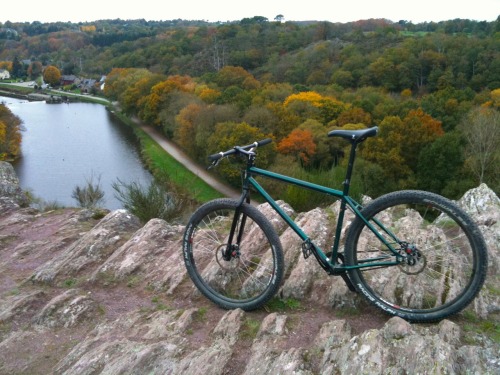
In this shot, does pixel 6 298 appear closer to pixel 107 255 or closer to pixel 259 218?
pixel 107 255

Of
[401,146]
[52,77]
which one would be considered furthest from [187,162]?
[52,77]

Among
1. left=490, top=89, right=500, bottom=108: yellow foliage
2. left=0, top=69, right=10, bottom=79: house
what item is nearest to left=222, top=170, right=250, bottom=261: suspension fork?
left=490, top=89, right=500, bottom=108: yellow foliage

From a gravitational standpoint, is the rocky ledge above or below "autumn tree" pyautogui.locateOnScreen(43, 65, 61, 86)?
above

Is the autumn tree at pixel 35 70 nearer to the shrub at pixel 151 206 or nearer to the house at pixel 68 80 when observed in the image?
the house at pixel 68 80

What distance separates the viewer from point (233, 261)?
5.19 m

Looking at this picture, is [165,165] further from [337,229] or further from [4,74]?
[4,74]

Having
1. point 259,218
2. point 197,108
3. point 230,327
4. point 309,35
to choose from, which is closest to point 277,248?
point 259,218

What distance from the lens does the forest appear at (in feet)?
88.4

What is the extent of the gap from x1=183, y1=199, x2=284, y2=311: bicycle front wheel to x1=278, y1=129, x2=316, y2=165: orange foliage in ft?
90.2

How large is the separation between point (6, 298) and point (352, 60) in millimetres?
68527

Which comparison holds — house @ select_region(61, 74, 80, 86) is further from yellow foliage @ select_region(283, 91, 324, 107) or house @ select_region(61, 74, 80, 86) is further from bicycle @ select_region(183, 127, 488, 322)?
bicycle @ select_region(183, 127, 488, 322)

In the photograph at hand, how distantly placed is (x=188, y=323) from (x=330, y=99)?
43.1 metres

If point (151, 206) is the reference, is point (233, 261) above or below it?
above

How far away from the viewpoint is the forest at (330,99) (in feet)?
88.4
